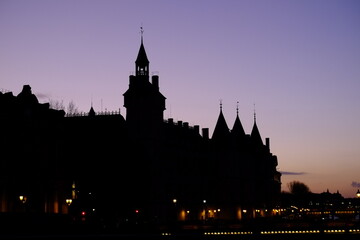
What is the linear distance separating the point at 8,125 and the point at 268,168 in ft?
308

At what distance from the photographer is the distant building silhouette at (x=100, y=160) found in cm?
7006

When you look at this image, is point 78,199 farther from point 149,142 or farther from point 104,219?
point 149,142

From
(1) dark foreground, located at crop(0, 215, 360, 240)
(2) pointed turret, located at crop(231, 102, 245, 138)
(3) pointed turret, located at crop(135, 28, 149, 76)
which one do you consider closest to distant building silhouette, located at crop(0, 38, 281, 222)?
(3) pointed turret, located at crop(135, 28, 149, 76)

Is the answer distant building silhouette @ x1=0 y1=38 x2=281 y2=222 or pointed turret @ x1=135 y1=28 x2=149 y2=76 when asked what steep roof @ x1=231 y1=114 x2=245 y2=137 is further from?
pointed turret @ x1=135 y1=28 x2=149 y2=76

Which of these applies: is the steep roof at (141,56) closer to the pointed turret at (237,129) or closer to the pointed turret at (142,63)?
the pointed turret at (142,63)

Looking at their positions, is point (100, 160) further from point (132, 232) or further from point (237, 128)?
point (237, 128)

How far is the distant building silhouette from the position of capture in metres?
70.1

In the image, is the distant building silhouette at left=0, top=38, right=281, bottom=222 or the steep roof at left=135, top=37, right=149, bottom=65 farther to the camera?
the steep roof at left=135, top=37, right=149, bottom=65

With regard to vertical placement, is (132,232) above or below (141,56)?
below

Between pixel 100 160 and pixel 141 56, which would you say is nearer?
pixel 100 160

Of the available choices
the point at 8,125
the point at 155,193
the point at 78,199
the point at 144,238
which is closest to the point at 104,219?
the point at 78,199

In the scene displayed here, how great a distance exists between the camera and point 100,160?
237ft

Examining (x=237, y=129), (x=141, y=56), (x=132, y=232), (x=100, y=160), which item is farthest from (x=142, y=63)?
(x=132, y=232)

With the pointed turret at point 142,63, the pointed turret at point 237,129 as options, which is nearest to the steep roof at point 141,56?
the pointed turret at point 142,63
